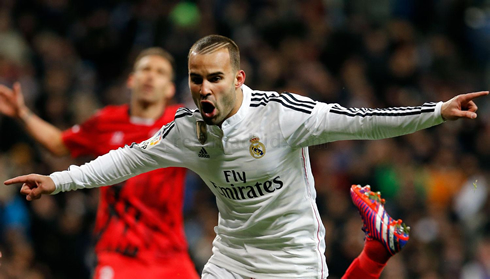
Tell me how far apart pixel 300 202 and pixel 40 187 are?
1504 millimetres

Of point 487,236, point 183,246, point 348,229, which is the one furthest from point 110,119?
point 487,236

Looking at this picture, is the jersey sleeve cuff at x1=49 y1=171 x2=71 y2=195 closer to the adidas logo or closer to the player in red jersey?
the adidas logo

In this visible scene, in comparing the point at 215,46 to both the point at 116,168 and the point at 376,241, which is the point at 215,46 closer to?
the point at 116,168

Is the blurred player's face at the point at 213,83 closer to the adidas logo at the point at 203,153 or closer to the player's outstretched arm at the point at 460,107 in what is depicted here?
the adidas logo at the point at 203,153

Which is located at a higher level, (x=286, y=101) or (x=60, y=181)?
(x=286, y=101)

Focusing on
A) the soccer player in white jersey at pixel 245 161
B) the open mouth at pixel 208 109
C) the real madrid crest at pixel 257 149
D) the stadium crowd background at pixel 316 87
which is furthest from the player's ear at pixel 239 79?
the stadium crowd background at pixel 316 87

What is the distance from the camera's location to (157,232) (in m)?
5.03

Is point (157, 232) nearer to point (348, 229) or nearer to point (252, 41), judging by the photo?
point (348, 229)

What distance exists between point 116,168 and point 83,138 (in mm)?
1535

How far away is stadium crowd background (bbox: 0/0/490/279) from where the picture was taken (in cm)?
783

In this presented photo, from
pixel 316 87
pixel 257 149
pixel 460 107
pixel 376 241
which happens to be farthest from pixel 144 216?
pixel 316 87

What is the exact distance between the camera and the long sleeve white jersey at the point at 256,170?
372cm

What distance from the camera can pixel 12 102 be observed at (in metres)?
5.38

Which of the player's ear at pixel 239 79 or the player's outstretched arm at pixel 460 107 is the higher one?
the player's ear at pixel 239 79
